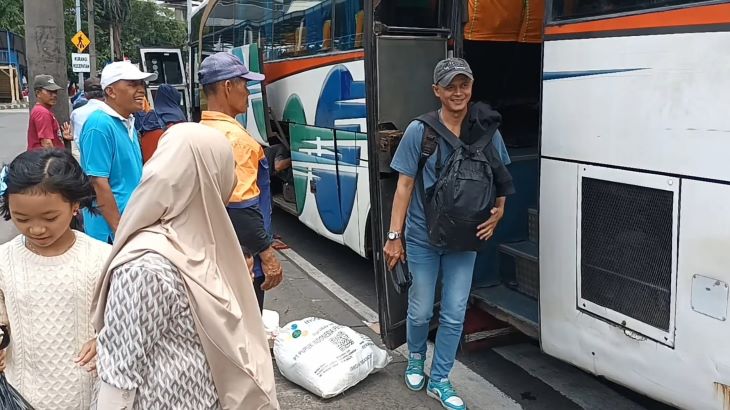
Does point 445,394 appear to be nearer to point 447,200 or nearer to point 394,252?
point 394,252

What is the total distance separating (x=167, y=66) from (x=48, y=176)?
63.0 feet

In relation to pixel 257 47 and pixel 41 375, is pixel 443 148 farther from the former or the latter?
pixel 257 47

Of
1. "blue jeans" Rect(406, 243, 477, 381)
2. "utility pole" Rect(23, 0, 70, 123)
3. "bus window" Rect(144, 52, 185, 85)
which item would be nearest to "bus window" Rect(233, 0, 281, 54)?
"utility pole" Rect(23, 0, 70, 123)

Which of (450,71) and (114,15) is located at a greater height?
(114,15)

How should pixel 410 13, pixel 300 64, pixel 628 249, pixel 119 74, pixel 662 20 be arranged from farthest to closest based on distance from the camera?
pixel 300 64 → pixel 410 13 → pixel 119 74 → pixel 628 249 → pixel 662 20

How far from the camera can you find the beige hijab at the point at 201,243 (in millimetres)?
1783

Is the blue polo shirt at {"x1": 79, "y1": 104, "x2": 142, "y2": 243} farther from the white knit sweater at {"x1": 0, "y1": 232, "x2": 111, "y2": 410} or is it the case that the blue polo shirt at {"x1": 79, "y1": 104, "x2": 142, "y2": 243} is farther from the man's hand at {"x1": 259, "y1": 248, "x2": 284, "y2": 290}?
the white knit sweater at {"x1": 0, "y1": 232, "x2": 111, "y2": 410}

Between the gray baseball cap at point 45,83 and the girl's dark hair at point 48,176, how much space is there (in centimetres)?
566

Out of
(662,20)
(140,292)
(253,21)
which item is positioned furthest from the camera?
(253,21)

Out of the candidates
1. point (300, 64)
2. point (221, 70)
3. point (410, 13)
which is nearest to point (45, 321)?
point (221, 70)

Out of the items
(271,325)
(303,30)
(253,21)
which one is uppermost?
(253,21)

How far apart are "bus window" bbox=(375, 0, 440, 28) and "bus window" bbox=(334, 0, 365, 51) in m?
1.16

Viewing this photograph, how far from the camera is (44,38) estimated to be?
289 inches

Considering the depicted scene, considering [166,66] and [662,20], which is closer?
[662,20]
